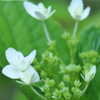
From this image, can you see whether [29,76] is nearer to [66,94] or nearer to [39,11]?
[66,94]

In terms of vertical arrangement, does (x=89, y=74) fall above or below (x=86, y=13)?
below

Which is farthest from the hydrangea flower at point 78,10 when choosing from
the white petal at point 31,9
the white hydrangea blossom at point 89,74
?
the white hydrangea blossom at point 89,74

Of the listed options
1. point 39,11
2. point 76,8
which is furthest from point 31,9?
point 76,8

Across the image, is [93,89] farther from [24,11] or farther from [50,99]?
[24,11]

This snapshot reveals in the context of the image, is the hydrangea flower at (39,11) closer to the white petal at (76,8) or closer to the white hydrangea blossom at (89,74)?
the white petal at (76,8)

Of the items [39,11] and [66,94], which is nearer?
[66,94]

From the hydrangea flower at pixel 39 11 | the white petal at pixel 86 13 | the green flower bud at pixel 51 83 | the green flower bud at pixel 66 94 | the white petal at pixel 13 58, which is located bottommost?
the green flower bud at pixel 66 94

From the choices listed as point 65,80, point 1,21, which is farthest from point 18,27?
point 65,80
